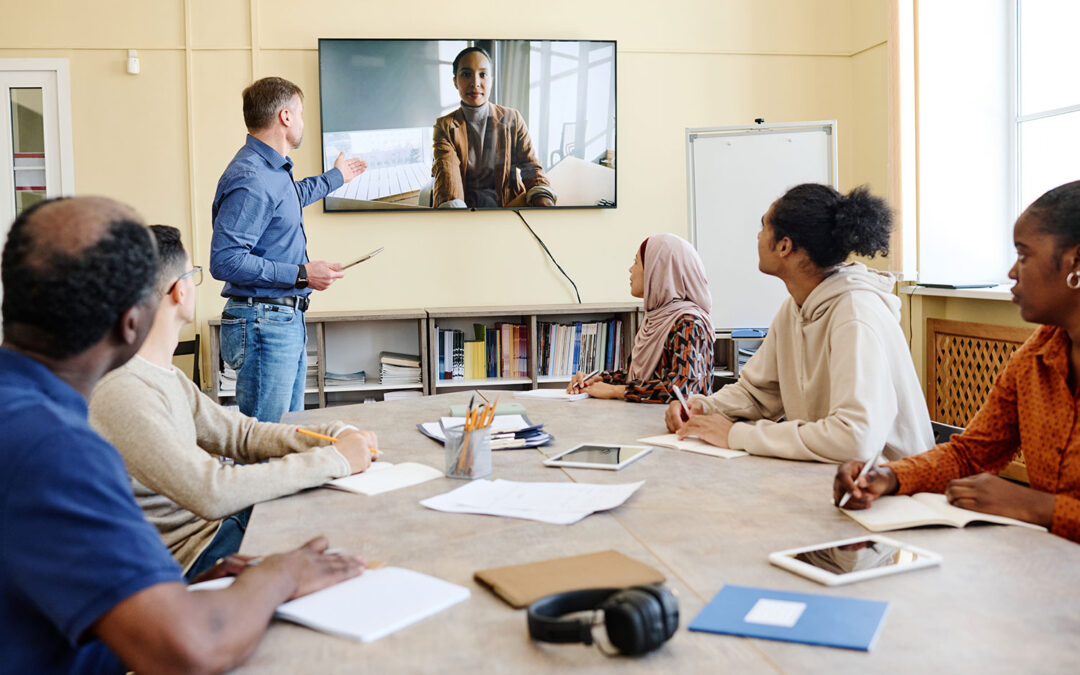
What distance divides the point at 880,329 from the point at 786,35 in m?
3.54

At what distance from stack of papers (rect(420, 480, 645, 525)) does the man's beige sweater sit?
0.28 metres

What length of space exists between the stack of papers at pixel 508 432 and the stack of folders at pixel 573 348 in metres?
2.33

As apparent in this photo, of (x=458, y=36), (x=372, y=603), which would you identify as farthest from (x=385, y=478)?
(x=458, y=36)

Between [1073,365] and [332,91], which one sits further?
[332,91]

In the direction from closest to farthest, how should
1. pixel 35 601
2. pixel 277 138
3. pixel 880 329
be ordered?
pixel 35 601 → pixel 880 329 → pixel 277 138

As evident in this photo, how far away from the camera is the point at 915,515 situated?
1.47 metres

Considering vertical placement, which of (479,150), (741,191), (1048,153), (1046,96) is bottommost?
(741,191)

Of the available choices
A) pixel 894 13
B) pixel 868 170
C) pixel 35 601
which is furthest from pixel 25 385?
pixel 868 170

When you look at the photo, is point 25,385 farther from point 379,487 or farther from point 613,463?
point 613,463

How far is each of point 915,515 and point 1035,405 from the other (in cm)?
44

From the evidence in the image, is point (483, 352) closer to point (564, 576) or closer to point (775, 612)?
point (564, 576)

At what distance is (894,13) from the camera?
4391 millimetres

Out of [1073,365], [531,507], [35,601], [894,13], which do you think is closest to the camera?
[35,601]

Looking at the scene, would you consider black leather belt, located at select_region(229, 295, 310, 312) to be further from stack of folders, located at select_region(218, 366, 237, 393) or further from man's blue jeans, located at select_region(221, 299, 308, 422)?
stack of folders, located at select_region(218, 366, 237, 393)
